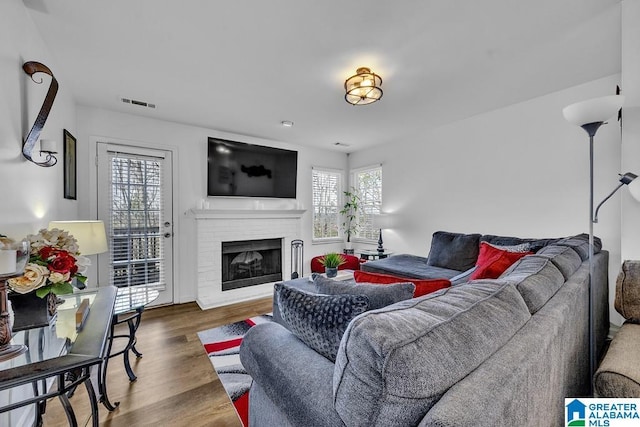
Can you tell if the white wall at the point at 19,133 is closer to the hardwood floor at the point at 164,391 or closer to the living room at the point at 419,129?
the living room at the point at 419,129

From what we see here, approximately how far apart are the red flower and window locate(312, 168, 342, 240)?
4.04 meters

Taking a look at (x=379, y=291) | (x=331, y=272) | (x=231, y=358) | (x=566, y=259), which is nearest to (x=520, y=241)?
(x=566, y=259)

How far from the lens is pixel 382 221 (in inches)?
174

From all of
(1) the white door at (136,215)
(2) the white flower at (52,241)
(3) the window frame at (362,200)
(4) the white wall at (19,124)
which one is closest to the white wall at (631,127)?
(3) the window frame at (362,200)

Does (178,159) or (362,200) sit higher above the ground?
(178,159)

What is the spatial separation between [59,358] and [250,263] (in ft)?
11.2

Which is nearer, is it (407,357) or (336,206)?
(407,357)

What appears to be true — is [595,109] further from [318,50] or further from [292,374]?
[292,374]

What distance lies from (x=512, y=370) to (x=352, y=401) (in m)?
0.40

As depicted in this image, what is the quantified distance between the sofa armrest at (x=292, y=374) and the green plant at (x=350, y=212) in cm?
428

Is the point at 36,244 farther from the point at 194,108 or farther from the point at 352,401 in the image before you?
the point at 194,108

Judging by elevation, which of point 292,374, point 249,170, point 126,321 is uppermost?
point 249,170

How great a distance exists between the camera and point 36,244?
4.03ft

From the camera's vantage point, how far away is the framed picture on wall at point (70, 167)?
102 inches
